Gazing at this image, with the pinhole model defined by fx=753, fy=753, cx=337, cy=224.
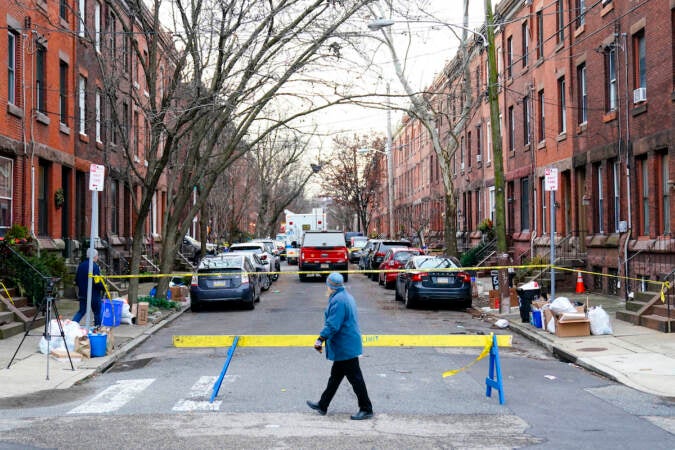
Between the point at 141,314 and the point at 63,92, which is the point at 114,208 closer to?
the point at 63,92

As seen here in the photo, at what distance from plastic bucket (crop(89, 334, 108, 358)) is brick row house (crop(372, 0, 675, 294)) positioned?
10.5 meters

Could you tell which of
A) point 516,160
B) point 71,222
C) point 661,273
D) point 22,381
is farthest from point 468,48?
point 22,381

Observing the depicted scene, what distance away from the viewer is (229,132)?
1294 inches

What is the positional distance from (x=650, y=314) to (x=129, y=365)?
1009 centimetres

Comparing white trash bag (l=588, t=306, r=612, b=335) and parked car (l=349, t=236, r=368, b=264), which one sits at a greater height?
parked car (l=349, t=236, r=368, b=264)

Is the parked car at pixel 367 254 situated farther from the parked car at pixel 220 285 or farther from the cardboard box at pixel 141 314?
the cardboard box at pixel 141 314

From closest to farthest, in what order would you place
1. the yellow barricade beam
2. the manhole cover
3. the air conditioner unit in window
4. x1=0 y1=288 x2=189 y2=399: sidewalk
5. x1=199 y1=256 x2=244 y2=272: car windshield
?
the yellow barricade beam, x1=0 y1=288 x2=189 y2=399: sidewalk, the manhole cover, the air conditioner unit in window, x1=199 y1=256 x2=244 y2=272: car windshield

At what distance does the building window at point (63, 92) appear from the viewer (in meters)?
22.5

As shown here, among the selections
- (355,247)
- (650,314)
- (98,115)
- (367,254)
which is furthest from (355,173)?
(650,314)

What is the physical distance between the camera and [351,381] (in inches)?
318

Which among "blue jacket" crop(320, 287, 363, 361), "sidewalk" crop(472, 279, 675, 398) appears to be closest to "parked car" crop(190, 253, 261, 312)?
"sidewalk" crop(472, 279, 675, 398)

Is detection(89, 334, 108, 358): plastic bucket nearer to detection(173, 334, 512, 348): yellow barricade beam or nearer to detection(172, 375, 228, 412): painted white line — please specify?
detection(172, 375, 228, 412): painted white line

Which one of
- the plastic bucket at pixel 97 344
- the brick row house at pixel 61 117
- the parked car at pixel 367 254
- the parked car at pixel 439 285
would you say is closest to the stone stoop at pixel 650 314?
the parked car at pixel 439 285

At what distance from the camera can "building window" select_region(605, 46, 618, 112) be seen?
68.9 ft
